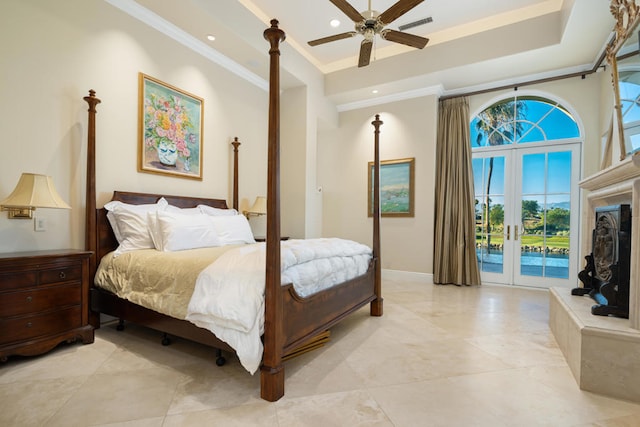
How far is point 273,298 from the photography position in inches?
67.2

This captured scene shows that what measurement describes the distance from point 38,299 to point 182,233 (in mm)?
1079

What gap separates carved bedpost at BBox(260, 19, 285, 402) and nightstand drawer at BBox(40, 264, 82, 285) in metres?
1.75

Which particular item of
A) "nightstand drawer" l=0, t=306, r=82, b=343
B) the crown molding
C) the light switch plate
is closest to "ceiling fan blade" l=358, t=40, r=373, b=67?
the crown molding

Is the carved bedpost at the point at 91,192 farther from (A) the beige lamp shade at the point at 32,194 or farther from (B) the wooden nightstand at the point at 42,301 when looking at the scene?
(A) the beige lamp shade at the point at 32,194

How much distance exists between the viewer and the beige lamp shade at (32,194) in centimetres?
214

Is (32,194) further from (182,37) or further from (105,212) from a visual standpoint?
(182,37)

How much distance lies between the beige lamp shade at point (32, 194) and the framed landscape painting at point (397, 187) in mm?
4345

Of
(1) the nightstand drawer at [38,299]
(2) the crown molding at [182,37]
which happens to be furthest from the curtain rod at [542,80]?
(1) the nightstand drawer at [38,299]

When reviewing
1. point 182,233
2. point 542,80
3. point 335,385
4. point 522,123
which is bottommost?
point 335,385

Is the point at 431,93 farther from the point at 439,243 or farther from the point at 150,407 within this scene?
the point at 150,407

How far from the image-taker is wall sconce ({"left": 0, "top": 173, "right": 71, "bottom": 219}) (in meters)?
2.14

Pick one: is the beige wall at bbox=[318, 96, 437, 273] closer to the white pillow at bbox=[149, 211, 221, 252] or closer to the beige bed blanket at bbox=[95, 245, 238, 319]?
the white pillow at bbox=[149, 211, 221, 252]

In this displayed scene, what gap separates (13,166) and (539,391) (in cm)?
405

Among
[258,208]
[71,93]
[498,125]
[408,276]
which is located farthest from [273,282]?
[498,125]
